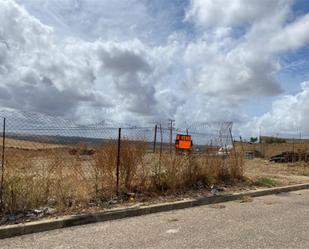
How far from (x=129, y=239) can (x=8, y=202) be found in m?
2.49

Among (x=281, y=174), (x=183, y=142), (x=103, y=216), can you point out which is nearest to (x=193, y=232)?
(x=103, y=216)

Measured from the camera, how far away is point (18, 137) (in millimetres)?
7551

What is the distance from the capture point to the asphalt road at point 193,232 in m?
5.52

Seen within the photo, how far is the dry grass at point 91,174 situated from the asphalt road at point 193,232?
1079 millimetres

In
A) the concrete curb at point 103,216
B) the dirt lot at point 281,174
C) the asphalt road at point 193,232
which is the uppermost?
the dirt lot at point 281,174

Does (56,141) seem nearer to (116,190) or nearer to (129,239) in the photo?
(116,190)

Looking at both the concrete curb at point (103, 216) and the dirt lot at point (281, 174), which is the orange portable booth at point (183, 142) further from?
the dirt lot at point (281, 174)

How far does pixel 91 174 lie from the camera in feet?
26.8

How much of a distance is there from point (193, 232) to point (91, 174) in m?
2.99

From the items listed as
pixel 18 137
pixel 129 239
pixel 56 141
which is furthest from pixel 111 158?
pixel 129 239

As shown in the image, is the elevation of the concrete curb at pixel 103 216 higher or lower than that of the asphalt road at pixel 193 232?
→ higher

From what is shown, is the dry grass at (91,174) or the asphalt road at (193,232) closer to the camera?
the asphalt road at (193,232)

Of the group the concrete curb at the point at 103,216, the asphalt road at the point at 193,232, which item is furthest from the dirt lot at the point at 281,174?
the asphalt road at the point at 193,232

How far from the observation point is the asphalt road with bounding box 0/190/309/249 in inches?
217
